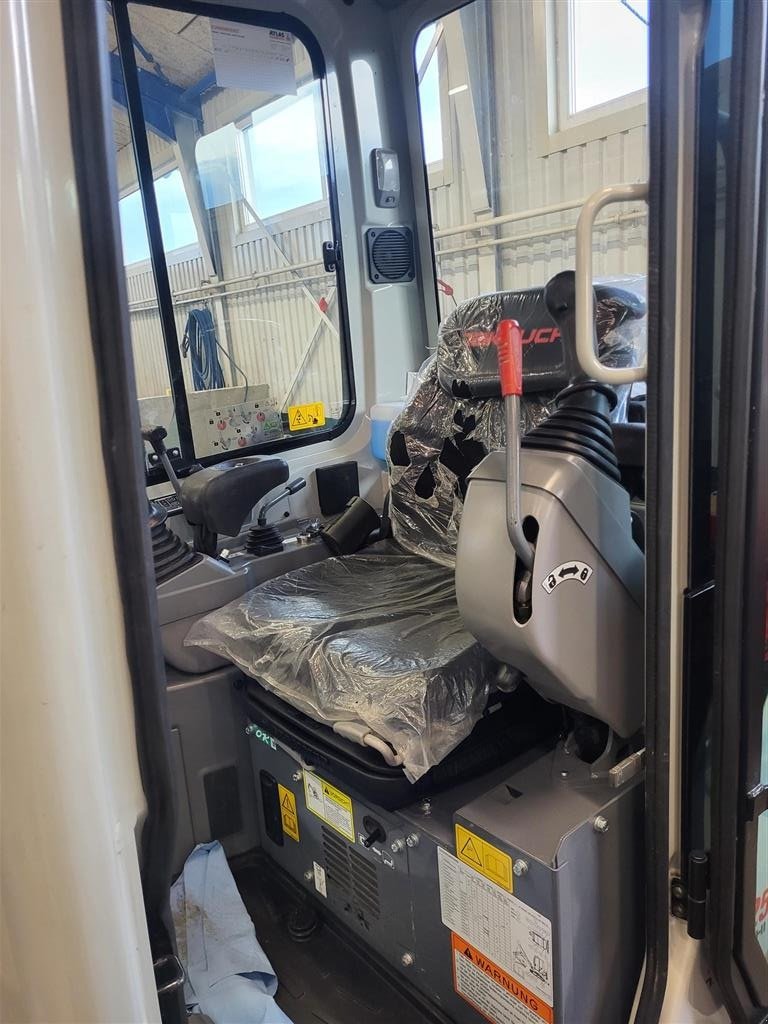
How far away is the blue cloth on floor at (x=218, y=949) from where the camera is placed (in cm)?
161

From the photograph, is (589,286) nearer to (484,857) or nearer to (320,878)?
(484,857)

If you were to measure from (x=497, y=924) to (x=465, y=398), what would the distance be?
4.21 feet

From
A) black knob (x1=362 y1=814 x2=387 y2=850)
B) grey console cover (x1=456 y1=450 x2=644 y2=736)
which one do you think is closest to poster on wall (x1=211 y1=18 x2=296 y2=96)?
grey console cover (x1=456 y1=450 x2=644 y2=736)

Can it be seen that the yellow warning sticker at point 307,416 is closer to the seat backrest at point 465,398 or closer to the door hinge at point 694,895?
the seat backrest at point 465,398

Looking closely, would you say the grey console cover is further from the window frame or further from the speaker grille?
the window frame

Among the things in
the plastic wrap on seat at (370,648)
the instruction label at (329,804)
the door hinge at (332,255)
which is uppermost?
the door hinge at (332,255)

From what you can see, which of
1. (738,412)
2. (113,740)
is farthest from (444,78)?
(113,740)

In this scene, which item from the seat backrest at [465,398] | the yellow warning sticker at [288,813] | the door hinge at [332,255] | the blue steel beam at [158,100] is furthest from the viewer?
the door hinge at [332,255]

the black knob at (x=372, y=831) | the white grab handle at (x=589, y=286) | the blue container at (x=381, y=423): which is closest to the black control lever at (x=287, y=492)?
the blue container at (x=381, y=423)

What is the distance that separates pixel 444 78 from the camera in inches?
133

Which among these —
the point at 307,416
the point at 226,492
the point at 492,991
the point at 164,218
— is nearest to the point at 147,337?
the point at 164,218

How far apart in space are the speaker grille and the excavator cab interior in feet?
0.05

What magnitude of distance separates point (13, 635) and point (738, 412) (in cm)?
91

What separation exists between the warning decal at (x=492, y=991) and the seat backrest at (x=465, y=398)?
106 cm
